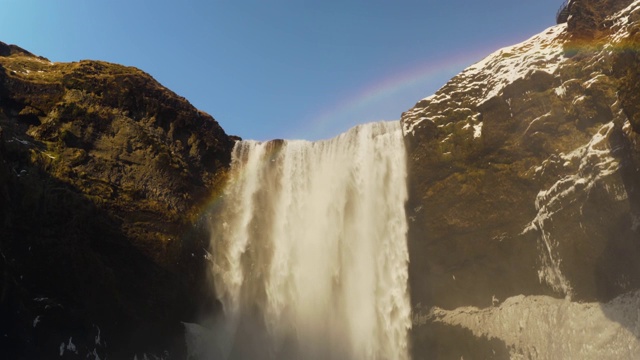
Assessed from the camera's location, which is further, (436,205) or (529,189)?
(436,205)

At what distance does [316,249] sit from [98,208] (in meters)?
14.9

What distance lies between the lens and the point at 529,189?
98.9ft

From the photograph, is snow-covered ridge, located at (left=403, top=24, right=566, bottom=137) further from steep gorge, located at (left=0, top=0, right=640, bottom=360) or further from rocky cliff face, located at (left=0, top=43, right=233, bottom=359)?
rocky cliff face, located at (left=0, top=43, right=233, bottom=359)

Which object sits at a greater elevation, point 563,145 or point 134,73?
point 134,73

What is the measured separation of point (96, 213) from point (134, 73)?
476 inches

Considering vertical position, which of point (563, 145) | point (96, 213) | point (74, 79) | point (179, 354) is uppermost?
point (74, 79)

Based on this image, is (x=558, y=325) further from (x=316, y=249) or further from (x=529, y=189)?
(x=316, y=249)

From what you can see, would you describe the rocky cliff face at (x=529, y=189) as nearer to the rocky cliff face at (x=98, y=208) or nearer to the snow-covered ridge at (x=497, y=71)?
the snow-covered ridge at (x=497, y=71)

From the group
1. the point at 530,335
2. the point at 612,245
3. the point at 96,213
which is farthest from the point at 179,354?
the point at 612,245

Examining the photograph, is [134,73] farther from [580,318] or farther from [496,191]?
[580,318]

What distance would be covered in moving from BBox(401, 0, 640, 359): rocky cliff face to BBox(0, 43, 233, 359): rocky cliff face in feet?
49.7

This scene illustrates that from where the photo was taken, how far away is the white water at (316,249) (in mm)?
33125

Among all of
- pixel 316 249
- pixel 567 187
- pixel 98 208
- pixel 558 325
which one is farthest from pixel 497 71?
pixel 98 208

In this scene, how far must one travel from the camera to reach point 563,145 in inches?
1147
